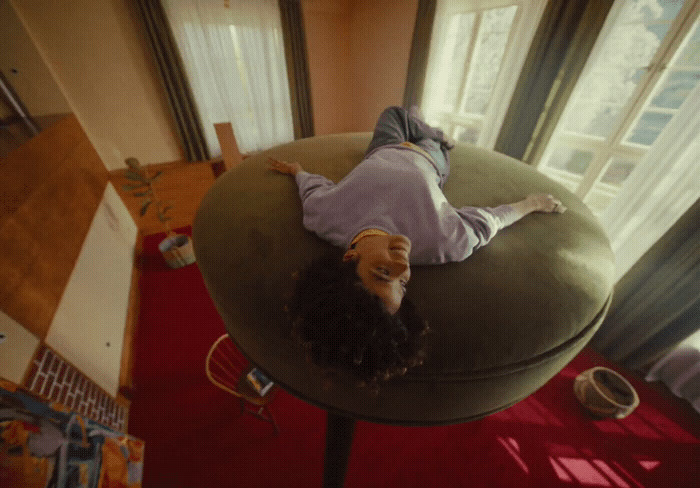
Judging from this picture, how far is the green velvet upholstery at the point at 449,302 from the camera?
1.44 ft

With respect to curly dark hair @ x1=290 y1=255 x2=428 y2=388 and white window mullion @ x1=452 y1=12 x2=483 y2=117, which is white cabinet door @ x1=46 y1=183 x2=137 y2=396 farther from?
white window mullion @ x1=452 y1=12 x2=483 y2=117

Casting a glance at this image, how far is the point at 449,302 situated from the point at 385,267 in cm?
15

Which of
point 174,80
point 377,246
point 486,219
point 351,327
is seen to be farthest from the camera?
point 174,80

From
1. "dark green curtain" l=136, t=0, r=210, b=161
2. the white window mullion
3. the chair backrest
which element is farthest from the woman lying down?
"dark green curtain" l=136, t=0, r=210, b=161

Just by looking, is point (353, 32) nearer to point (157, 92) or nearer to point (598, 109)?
point (157, 92)

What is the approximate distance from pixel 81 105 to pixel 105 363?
3051 millimetres

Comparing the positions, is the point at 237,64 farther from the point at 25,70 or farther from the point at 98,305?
the point at 98,305

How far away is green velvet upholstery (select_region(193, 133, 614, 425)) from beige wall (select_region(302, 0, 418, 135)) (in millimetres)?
3255

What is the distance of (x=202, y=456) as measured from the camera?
1.25 metres

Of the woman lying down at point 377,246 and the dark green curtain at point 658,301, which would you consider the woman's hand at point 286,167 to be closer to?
the woman lying down at point 377,246

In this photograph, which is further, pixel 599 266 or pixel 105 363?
pixel 105 363

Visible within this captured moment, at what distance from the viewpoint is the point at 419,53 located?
9.15ft

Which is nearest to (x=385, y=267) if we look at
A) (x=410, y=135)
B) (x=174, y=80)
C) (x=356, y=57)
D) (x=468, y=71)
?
(x=410, y=135)

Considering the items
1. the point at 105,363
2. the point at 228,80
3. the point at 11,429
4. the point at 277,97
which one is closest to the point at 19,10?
the point at 228,80
